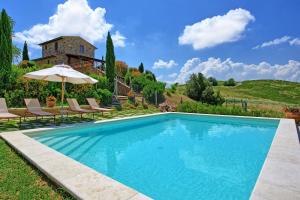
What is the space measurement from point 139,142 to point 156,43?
17.5 m

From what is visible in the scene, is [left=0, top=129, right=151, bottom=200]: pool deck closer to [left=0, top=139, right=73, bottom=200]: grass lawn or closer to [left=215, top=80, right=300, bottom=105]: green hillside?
[left=0, top=139, right=73, bottom=200]: grass lawn

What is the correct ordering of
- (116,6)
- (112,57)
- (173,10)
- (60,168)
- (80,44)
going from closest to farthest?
1. (60,168)
2. (116,6)
3. (173,10)
4. (112,57)
5. (80,44)

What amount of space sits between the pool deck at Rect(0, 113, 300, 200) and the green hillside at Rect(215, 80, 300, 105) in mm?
40852

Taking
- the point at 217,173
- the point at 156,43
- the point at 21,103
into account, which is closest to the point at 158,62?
the point at 156,43

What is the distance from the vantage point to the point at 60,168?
12.2 feet

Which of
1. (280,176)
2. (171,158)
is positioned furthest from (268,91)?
(280,176)

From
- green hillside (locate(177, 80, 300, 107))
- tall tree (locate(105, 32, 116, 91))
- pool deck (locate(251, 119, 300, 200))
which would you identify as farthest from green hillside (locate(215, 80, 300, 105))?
pool deck (locate(251, 119, 300, 200))

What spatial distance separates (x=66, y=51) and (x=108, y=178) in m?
32.1

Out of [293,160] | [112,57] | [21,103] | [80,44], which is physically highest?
[80,44]

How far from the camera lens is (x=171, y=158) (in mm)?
5629

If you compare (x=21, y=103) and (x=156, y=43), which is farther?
(x=156, y=43)

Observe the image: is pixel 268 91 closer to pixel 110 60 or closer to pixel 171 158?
pixel 110 60

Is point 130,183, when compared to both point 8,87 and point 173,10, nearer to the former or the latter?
point 8,87

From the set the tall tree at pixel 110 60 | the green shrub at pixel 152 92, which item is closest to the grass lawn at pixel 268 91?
the green shrub at pixel 152 92
